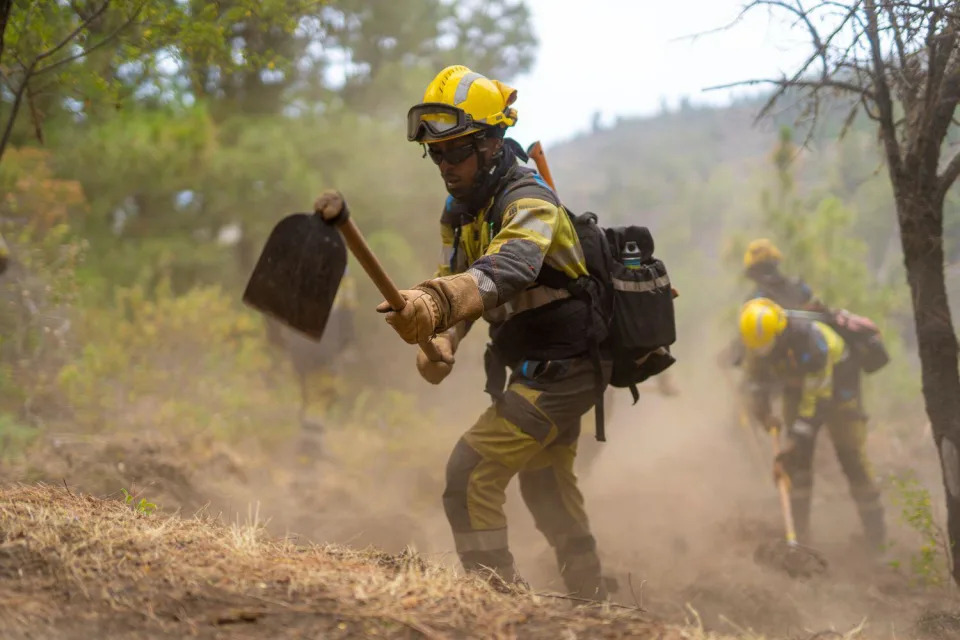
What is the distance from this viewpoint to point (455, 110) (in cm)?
394

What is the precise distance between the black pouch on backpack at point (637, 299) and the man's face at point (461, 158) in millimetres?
760

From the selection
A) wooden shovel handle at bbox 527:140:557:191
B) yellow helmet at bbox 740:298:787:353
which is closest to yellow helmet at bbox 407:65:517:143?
wooden shovel handle at bbox 527:140:557:191

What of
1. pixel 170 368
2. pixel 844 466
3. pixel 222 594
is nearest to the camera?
pixel 222 594

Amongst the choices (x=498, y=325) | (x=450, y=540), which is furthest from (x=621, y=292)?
(x=450, y=540)

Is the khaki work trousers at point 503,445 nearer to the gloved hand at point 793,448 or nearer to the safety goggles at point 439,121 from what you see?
the safety goggles at point 439,121

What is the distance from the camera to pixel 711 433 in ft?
41.0

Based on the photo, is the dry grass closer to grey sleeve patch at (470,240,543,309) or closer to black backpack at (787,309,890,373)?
grey sleeve patch at (470,240,543,309)

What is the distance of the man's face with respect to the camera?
4.02m

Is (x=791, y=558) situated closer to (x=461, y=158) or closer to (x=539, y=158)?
(x=539, y=158)

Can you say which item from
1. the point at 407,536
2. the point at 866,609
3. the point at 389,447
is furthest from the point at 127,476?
the point at 866,609

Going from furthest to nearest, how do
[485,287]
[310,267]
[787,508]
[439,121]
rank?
1. [787,508]
2. [439,121]
3. [485,287]
4. [310,267]

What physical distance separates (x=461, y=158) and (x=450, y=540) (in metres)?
4.29

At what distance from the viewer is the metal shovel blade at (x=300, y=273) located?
3020 mm

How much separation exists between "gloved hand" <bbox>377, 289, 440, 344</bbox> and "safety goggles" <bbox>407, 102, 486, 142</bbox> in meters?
1.06
